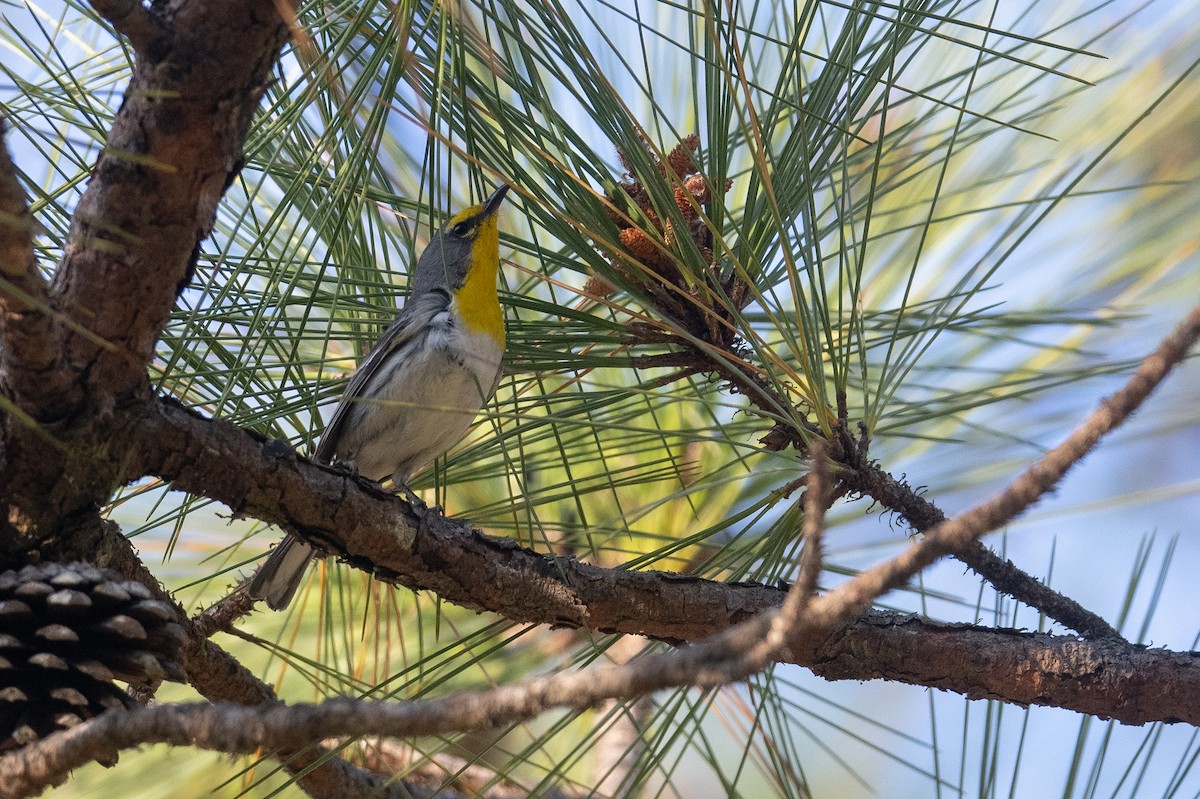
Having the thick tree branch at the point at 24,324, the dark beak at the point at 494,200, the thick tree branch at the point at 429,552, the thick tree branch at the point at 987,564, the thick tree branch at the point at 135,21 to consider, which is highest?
the dark beak at the point at 494,200

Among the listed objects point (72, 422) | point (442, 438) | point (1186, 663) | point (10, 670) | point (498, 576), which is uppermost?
point (442, 438)

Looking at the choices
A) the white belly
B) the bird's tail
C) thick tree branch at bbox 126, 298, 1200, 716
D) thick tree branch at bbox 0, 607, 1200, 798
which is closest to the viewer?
thick tree branch at bbox 0, 607, 1200, 798

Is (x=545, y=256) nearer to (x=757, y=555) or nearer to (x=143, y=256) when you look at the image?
(x=757, y=555)

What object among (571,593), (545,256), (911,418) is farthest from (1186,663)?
(545,256)

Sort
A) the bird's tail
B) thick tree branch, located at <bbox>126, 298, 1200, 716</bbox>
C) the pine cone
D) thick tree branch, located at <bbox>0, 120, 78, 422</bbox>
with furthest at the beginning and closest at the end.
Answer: the bird's tail < thick tree branch, located at <bbox>126, 298, 1200, 716</bbox> < the pine cone < thick tree branch, located at <bbox>0, 120, 78, 422</bbox>

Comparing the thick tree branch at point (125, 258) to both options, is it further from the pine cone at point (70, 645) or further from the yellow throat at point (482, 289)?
the yellow throat at point (482, 289)

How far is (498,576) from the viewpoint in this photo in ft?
5.66

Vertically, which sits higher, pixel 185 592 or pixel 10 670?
pixel 185 592

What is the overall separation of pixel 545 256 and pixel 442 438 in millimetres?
669

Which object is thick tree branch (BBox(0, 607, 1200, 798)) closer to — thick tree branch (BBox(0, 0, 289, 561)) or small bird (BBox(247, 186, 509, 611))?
thick tree branch (BBox(0, 0, 289, 561))

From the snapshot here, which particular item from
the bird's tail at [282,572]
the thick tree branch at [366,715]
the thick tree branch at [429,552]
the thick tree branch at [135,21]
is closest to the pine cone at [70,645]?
the thick tree branch at [366,715]

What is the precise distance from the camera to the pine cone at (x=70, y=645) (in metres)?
1.17

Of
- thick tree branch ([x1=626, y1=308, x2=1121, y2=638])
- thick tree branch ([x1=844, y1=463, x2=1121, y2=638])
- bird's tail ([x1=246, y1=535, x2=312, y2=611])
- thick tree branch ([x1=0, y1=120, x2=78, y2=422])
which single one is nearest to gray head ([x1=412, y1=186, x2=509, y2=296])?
bird's tail ([x1=246, y1=535, x2=312, y2=611])

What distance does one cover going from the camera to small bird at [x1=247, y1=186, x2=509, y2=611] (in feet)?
7.94
